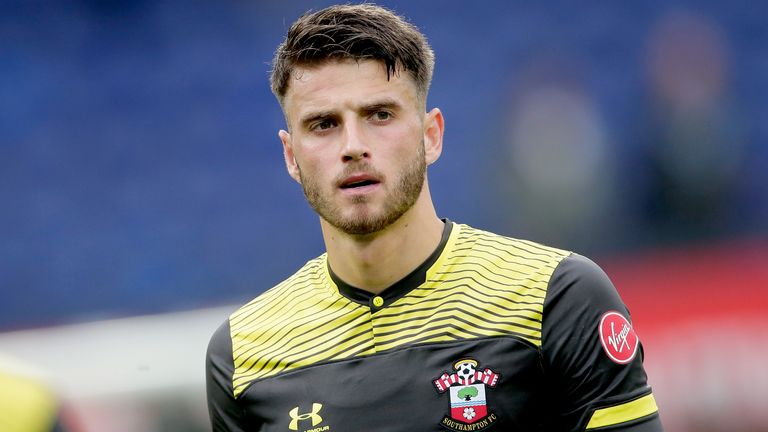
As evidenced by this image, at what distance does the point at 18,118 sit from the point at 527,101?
3.62m

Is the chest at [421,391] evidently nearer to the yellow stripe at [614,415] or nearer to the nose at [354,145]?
the yellow stripe at [614,415]

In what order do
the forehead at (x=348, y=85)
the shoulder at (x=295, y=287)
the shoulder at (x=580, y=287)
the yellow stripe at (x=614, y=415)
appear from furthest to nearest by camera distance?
1. the shoulder at (x=295, y=287)
2. the forehead at (x=348, y=85)
3. the shoulder at (x=580, y=287)
4. the yellow stripe at (x=614, y=415)

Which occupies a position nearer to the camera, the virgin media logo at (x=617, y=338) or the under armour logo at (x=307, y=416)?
the virgin media logo at (x=617, y=338)

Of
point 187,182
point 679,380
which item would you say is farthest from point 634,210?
point 187,182

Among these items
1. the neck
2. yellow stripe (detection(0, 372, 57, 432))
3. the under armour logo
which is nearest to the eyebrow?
the neck

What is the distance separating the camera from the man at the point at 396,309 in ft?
8.25

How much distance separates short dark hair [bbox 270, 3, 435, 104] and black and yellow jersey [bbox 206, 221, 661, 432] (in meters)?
0.45

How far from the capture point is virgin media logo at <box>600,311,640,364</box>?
2.50 meters

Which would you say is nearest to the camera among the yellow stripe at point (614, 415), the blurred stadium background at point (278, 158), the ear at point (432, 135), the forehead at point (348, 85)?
the yellow stripe at point (614, 415)

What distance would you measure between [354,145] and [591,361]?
73cm

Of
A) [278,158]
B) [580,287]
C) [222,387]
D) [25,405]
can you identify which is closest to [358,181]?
[580,287]

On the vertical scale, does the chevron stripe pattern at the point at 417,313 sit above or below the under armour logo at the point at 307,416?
above

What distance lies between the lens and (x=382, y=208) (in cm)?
265

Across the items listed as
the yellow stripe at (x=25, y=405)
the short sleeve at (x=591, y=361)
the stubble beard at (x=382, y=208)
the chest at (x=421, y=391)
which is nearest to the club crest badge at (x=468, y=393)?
the chest at (x=421, y=391)
